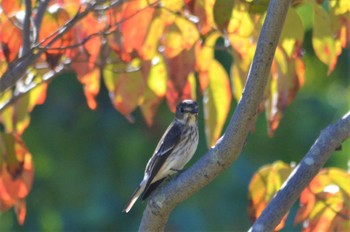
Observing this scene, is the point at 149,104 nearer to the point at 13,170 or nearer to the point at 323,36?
the point at 13,170

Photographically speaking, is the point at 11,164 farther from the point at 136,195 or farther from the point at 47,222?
the point at 47,222

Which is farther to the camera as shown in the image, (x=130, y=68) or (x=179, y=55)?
(x=130, y=68)

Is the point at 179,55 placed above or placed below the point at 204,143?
above

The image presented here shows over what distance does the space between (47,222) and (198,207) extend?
1578 mm

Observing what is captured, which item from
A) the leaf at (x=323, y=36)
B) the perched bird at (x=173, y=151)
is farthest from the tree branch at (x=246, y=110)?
the perched bird at (x=173, y=151)

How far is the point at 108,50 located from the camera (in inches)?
143

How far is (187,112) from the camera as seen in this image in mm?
4703

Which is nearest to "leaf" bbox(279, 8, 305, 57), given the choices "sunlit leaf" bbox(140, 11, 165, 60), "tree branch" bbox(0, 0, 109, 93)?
"sunlit leaf" bbox(140, 11, 165, 60)

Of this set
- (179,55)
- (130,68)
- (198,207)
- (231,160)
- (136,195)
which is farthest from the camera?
(198,207)

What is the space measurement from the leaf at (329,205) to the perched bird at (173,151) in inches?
26.4

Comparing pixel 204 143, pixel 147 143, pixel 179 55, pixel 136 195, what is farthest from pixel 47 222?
pixel 179 55

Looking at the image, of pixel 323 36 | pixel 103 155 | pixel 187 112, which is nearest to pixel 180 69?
pixel 323 36

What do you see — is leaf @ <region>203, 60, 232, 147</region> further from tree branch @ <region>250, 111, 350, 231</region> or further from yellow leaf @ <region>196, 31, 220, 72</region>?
tree branch @ <region>250, 111, 350, 231</region>

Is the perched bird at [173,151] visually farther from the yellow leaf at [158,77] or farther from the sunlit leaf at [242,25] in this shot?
the sunlit leaf at [242,25]
